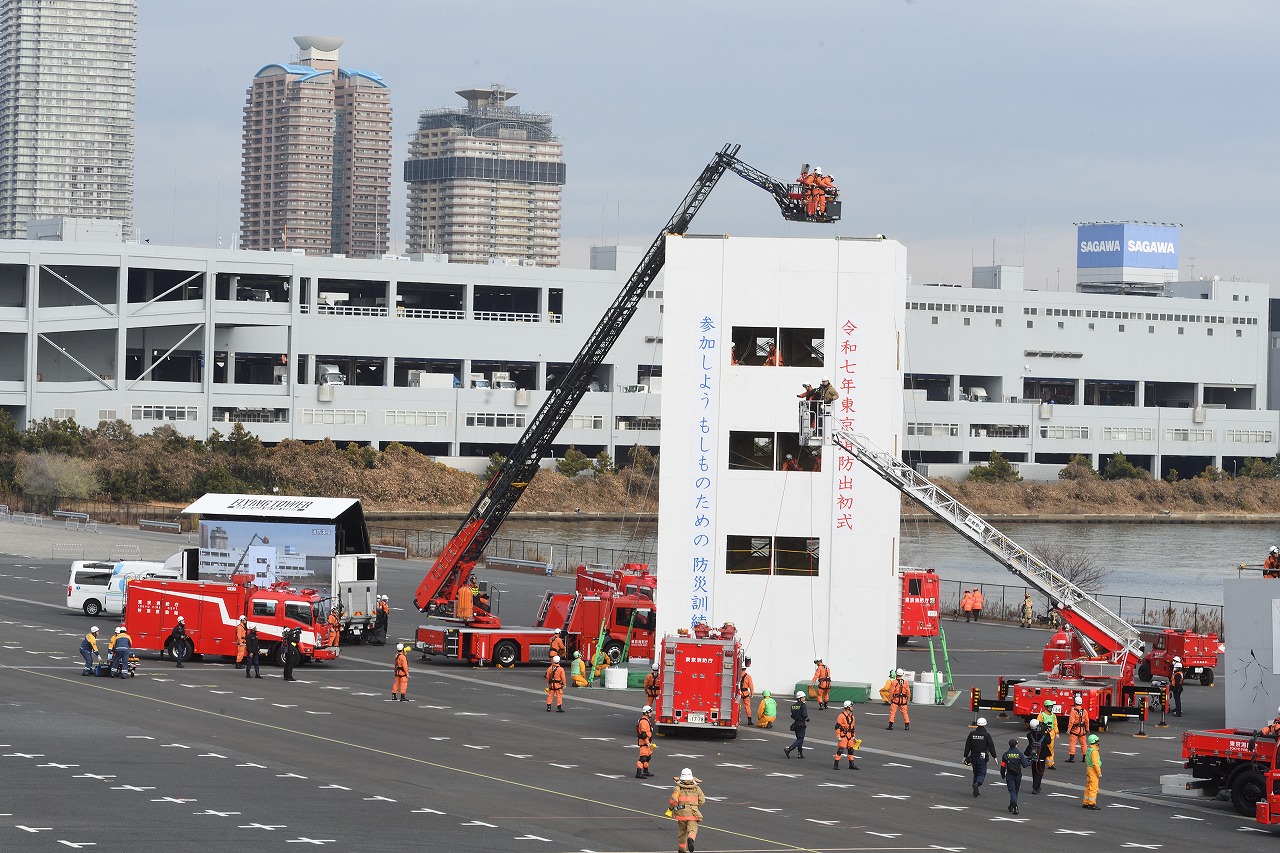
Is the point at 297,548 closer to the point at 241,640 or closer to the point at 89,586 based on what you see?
the point at 241,640

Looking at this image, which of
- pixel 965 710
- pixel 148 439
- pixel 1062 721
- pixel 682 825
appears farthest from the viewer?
pixel 148 439

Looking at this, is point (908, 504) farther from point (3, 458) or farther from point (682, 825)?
point (682, 825)

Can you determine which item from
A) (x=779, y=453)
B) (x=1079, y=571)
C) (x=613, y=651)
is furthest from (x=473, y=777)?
(x=1079, y=571)

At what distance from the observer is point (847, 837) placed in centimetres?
3156

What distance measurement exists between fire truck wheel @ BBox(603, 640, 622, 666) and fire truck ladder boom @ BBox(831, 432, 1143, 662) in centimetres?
1129

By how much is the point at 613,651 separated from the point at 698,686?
15.1 metres

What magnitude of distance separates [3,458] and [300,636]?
9050 cm

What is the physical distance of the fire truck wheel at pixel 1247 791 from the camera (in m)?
35.7

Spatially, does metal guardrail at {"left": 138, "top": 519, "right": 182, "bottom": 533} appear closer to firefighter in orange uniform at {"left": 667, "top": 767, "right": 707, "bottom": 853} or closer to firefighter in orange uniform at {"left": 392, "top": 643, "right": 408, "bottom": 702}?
firefighter in orange uniform at {"left": 392, "top": 643, "right": 408, "bottom": 702}

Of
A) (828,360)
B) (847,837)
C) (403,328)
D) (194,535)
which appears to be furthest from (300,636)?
(403,328)

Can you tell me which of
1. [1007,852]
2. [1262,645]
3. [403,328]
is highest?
[403,328]

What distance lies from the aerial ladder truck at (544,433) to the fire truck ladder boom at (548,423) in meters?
0.03

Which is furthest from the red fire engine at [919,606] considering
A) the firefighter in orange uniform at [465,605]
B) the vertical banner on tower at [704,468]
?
the firefighter in orange uniform at [465,605]

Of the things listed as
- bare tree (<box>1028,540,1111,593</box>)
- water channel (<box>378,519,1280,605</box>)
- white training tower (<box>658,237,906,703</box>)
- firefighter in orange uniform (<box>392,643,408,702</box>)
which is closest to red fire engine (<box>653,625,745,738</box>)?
firefighter in orange uniform (<box>392,643,408,702</box>)
